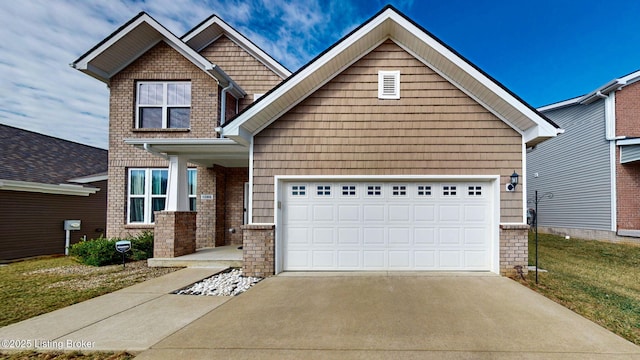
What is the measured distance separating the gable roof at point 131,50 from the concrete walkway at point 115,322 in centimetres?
707

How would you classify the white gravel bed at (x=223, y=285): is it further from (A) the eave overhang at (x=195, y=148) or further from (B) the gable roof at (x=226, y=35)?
(B) the gable roof at (x=226, y=35)

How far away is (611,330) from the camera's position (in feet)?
13.7

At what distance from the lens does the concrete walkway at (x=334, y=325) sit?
3488 mm

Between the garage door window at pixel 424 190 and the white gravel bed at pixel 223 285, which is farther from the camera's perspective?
the garage door window at pixel 424 190

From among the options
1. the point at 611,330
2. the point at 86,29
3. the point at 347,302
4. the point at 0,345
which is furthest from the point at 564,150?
the point at 86,29

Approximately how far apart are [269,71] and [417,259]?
347 inches

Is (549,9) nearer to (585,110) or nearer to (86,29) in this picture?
(585,110)

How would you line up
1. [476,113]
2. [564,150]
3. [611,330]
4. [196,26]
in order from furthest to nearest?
[564,150] → [196,26] → [476,113] → [611,330]

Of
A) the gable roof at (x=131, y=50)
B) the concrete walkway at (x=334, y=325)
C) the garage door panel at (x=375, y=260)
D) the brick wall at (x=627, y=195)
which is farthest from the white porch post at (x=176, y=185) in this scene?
the brick wall at (x=627, y=195)

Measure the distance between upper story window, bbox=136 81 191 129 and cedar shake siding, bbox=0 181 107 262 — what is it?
5148 millimetres

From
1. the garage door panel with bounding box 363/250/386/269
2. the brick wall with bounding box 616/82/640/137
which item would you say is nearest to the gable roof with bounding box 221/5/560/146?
the garage door panel with bounding box 363/250/386/269

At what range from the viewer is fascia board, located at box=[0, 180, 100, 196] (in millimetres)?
10359

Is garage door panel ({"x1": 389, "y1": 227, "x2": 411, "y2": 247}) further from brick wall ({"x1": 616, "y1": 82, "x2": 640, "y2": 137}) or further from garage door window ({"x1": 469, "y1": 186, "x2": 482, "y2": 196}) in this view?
brick wall ({"x1": 616, "y1": 82, "x2": 640, "y2": 137})

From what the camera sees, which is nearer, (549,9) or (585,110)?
(585,110)
